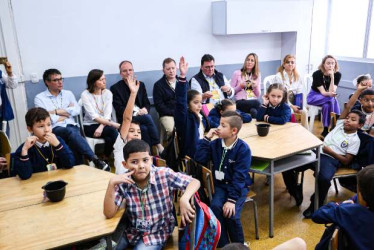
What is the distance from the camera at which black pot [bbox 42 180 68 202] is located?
6.40 feet

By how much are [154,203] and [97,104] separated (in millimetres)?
2397

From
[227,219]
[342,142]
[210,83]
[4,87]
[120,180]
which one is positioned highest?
[4,87]

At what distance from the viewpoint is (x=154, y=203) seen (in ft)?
6.47

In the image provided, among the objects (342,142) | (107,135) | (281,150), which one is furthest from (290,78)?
(107,135)

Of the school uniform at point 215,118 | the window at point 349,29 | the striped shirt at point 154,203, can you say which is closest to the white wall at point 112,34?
the school uniform at point 215,118

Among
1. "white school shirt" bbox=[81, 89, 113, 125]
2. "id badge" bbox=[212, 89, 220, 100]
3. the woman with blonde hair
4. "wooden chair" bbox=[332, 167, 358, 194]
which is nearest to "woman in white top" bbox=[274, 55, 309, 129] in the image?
the woman with blonde hair

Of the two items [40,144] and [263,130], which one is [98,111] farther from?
[263,130]

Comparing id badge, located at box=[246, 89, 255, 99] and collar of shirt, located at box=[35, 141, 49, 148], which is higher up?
collar of shirt, located at box=[35, 141, 49, 148]

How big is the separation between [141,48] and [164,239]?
3363 mm

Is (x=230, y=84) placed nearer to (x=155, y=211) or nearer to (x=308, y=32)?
(x=308, y=32)

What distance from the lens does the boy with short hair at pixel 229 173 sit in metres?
2.44

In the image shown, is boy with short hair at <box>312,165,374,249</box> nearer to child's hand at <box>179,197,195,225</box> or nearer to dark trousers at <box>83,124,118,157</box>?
child's hand at <box>179,197,195,225</box>

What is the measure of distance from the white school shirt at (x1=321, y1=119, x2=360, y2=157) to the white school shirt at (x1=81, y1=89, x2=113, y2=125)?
248cm

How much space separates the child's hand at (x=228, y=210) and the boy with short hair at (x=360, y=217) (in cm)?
79
